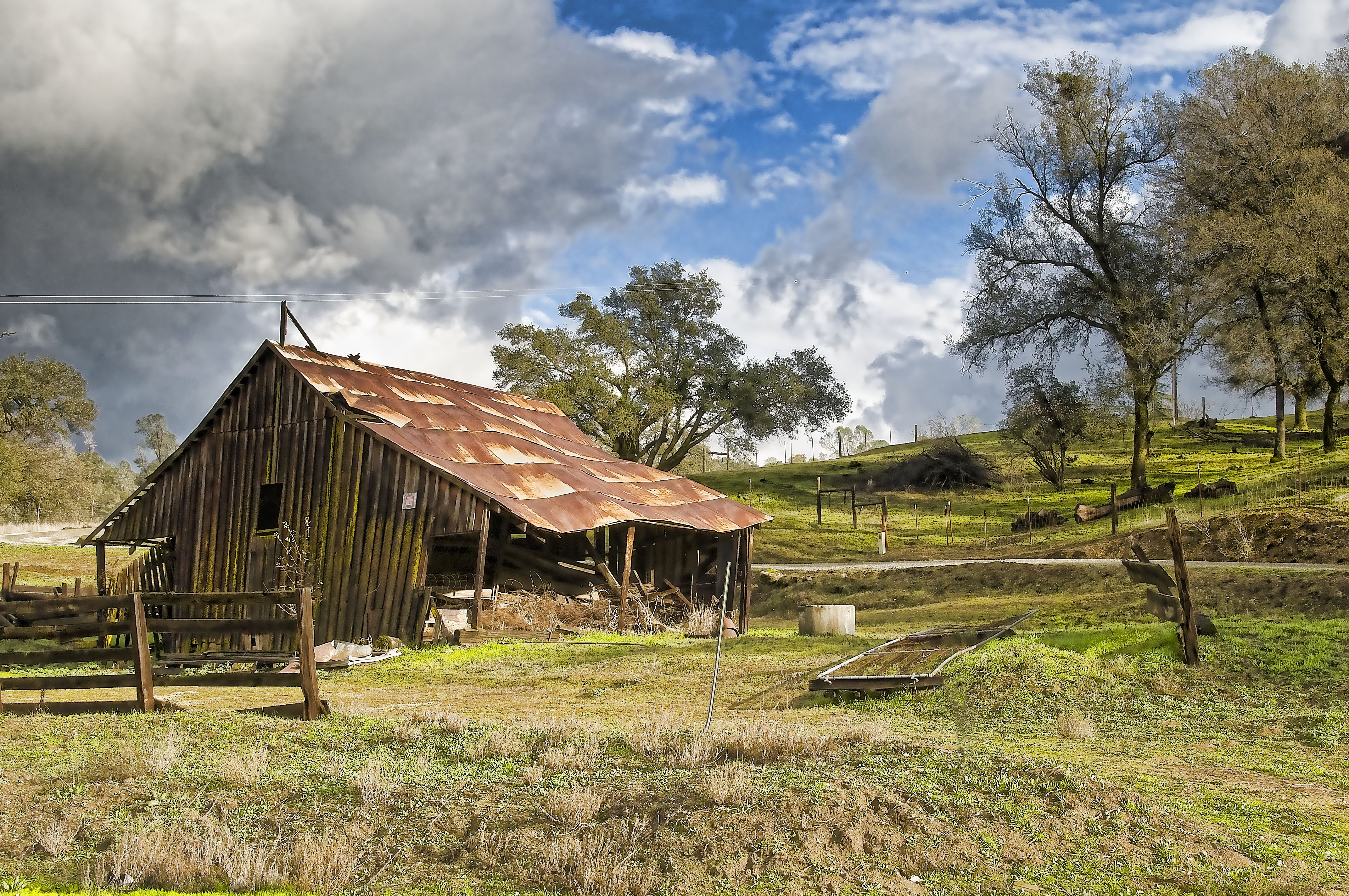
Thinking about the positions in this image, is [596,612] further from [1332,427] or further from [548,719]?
[1332,427]

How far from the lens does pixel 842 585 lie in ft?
99.9

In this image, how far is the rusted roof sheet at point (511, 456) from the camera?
20.1m

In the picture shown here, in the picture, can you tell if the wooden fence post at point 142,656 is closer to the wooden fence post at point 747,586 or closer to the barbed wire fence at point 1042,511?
the wooden fence post at point 747,586

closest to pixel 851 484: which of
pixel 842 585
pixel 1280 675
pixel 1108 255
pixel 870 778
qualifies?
pixel 1108 255

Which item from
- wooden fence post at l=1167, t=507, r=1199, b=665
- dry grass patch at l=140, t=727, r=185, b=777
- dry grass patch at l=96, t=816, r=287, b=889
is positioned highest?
wooden fence post at l=1167, t=507, r=1199, b=665

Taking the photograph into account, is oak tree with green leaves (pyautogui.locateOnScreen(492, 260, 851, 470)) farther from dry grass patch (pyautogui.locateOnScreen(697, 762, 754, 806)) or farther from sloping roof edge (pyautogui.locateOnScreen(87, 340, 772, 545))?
dry grass patch (pyautogui.locateOnScreen(697, 762, 754, 806))

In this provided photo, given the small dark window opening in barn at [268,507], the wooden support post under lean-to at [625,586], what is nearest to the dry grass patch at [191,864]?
the wooden support post under lean-to at [625,586]

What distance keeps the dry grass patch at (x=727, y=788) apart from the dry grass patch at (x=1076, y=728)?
13.0 feet

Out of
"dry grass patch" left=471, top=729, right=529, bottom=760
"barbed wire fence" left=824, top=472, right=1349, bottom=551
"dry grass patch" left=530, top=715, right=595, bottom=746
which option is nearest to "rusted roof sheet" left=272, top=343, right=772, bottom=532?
"dry grass patch" left=530, top=715, right=595, bottom=746

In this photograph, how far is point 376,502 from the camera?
66.2 ft

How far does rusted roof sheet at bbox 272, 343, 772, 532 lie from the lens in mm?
20078

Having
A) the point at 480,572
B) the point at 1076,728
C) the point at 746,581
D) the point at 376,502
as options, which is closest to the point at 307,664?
the point at 1076,728

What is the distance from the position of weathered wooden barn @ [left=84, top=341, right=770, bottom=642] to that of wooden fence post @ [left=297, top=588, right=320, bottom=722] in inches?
346

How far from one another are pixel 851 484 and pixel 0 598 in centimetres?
4565
